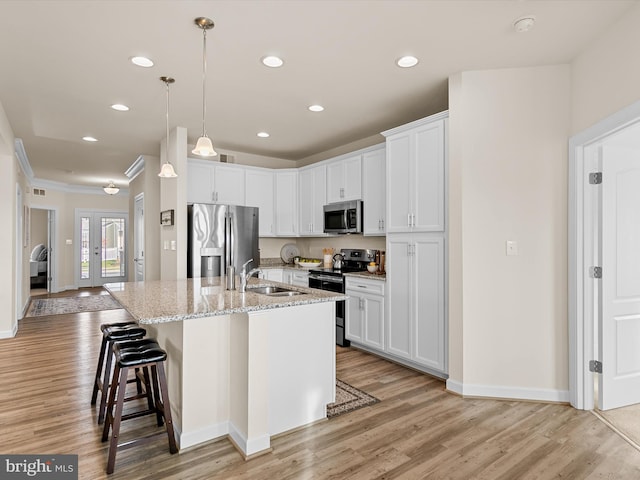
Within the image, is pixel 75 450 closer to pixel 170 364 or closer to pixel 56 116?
pixel 170 364

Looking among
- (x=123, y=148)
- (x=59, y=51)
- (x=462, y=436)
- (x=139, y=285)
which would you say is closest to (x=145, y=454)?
(x=139, y=285)

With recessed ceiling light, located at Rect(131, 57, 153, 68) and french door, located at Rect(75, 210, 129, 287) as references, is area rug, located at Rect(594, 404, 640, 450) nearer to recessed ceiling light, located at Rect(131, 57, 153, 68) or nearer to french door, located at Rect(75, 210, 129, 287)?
recessed ceiling light, located at Rect(131, 57, 153, 68)

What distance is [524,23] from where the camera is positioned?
2.30 metres

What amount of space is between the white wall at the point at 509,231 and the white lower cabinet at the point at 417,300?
0.67 ft

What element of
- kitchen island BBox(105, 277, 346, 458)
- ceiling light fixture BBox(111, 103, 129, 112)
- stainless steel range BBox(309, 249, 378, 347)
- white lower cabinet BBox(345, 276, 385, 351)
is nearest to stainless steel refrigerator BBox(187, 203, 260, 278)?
stainless steel range BBox(309, 249, 378, 347)

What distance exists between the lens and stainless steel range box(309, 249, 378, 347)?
175 inches

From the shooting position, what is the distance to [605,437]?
2359mm

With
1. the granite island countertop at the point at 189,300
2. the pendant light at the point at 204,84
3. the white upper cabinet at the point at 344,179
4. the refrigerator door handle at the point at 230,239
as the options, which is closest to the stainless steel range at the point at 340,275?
the white upper cabinet at the point at 344,179

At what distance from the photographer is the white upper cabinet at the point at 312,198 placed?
5.16m

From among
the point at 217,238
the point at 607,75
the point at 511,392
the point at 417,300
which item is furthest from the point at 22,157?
the point at 607,75

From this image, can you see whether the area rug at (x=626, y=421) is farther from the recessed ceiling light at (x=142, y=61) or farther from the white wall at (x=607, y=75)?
the recessed ceiling light at (x=142, y=61)

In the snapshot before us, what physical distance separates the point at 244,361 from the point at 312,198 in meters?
3.39

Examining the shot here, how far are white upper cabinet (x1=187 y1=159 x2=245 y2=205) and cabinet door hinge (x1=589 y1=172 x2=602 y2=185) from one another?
4060 millimetres

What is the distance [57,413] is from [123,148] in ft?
12.9
